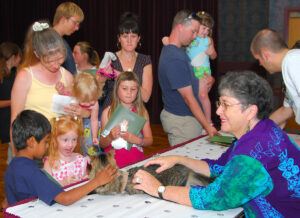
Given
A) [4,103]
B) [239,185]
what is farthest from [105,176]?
[4,103]

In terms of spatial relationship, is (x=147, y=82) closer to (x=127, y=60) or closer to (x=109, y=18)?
(x=127, y=60)

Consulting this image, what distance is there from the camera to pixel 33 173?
2.01 meters

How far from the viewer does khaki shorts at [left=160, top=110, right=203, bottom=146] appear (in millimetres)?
3475

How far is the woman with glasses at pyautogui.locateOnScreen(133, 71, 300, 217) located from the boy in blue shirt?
0.40 m

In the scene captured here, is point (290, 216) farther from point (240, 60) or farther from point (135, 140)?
point (240, 60)

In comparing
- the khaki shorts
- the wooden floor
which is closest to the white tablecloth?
the khaki shorts

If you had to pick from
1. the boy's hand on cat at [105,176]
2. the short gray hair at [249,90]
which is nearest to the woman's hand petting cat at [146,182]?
the boy's hand on cat at [105,176]

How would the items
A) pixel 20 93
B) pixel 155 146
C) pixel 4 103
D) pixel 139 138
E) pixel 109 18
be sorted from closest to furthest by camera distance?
pixel 20 93
pixel 139 138
pixel 4 103
pixel 155 146
pixel 109 18

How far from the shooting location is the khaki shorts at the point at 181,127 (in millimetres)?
3475

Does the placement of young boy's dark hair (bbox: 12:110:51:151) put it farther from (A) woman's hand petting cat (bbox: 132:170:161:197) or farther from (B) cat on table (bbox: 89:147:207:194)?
(A) woman's hand petting cat (bbox: 132:170:161:197)

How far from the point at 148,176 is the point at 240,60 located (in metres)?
5.09

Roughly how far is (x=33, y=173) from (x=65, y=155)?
678 mm

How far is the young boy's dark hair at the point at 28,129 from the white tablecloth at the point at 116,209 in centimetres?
35

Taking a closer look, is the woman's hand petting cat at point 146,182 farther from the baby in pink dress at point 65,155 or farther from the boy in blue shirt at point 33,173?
the baby in pink dress at point 65,155
